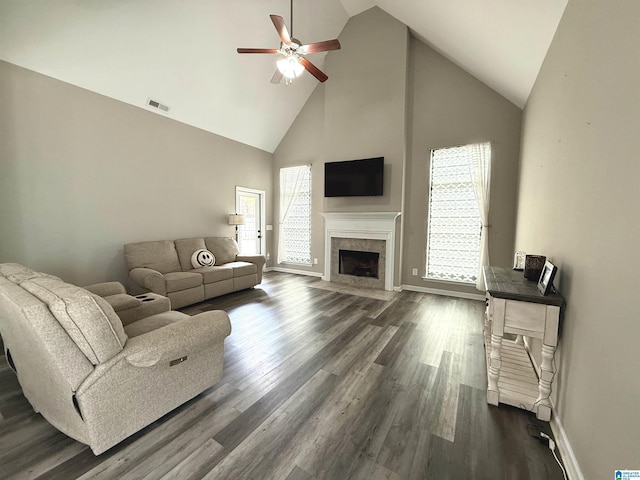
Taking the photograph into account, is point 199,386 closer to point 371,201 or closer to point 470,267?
point 371,201

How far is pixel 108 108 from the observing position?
11.8ft

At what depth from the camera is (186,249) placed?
444 cm

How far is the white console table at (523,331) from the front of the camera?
1.65 meters

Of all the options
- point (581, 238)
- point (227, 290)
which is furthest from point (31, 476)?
point (581, 238)

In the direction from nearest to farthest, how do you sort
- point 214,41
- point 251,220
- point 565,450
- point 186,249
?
point 565,450, point 214,41, point 186,249, point 251,220

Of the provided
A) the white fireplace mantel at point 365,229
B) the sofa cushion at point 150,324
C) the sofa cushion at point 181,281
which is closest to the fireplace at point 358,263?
the white fireplace mantel at point 365,229

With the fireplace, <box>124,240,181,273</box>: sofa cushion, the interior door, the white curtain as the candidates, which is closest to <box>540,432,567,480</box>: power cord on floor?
the white curtain

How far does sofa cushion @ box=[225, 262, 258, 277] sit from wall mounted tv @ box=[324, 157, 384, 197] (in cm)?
212

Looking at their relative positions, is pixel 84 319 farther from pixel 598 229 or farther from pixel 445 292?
pixel 445 292

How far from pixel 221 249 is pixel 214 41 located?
11.3 feet

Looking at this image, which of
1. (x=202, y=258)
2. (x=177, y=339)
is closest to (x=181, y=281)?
(x=202, y=258)

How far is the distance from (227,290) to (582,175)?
14.6ft

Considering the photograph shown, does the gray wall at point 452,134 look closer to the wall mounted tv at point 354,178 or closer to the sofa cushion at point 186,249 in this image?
the wall mounted tv at point 354,178

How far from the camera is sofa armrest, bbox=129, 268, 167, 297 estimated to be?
3.41 m
